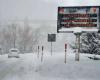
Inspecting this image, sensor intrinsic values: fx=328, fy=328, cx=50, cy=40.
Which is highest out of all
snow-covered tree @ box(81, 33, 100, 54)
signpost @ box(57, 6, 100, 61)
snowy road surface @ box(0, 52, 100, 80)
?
signpost @ box(57, 6, 100, 61)

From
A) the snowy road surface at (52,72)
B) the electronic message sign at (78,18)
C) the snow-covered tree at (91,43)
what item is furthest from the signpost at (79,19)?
the snow-covered tree at (91,43)

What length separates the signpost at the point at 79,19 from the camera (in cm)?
2930

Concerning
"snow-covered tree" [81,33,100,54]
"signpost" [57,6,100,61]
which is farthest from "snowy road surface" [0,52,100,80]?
"snow-covered tree" [81,33,100,54]

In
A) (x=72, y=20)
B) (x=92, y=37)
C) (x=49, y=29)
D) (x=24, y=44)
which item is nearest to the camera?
(x=72, y=20)

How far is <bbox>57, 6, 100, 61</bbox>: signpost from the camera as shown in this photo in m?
29.3

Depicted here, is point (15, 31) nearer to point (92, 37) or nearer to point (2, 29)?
Answer: point (2, 29)

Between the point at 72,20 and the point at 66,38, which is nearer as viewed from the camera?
the point at 72,20

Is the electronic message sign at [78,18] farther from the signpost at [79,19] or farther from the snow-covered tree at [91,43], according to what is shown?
the snow-covered tree at [91,43]

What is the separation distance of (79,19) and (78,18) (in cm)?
13

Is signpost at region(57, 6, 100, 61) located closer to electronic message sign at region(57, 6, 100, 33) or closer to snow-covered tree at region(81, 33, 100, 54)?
electronic message sign at region(57, 6, 100, 33)

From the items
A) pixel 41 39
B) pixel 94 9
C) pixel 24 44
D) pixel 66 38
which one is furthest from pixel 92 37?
pixel 66 38

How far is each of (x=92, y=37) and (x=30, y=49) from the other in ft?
234

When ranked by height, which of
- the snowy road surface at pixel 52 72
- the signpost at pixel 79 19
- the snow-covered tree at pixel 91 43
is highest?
the signpost at pixel 79 19

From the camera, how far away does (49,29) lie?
430 feet
